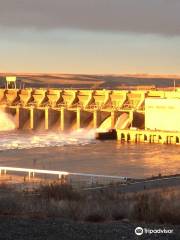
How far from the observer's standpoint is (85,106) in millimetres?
60594

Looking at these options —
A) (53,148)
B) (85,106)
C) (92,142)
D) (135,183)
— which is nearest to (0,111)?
(85,106)

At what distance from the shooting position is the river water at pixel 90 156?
2984 cm

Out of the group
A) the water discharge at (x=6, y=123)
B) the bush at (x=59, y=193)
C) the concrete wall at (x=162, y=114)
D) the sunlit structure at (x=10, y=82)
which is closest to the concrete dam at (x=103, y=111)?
the concrete wall at (x=162, y=114)

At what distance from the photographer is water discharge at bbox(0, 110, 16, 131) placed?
62069 mm

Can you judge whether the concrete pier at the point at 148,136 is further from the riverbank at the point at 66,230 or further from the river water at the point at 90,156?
the riverbank at the point at 66,230

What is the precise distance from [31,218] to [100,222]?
876mm

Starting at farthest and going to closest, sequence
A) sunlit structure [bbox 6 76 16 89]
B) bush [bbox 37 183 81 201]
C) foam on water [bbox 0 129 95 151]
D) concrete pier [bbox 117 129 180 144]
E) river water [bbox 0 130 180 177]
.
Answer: sunlit structure [bbox 6 76 16 89] → concrete pier [bbox 117 129 180 144] → foam on water [bbox 0 129 95 151] → river water [bbox 0 130 180 177] → bush [bbox 37 183 81 201]

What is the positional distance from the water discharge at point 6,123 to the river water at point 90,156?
12.2m

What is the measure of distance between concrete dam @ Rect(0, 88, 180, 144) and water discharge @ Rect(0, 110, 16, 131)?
2.08ft

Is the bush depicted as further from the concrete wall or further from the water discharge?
the water discharge

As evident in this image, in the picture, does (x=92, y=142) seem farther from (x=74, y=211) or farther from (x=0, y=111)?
(x=74, y=211)

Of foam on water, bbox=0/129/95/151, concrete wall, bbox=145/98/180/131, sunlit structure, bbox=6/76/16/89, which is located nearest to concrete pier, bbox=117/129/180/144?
concrete wall, bbox=145/98/180/131

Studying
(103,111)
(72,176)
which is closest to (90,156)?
(72,176)

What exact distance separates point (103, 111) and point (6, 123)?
10.9 meters
